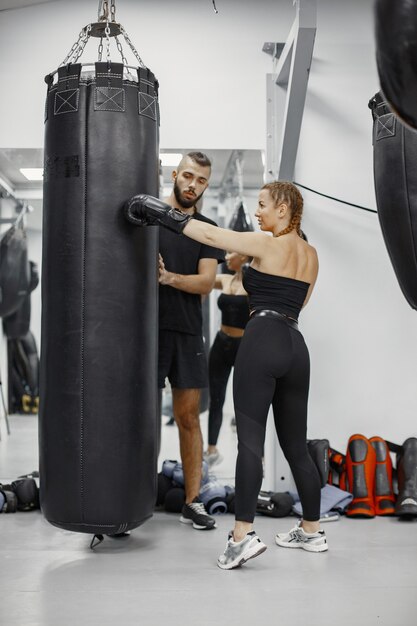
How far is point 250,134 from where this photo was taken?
4.46m

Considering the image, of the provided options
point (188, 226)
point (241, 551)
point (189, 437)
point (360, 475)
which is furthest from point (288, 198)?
point (360, 475)

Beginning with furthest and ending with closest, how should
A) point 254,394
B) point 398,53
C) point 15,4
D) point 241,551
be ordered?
point 15,4 < point 254,394 < point 241,551 < point 398,53

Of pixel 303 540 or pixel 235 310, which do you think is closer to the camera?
pixel 303 540

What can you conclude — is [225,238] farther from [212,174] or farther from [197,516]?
[212,174]

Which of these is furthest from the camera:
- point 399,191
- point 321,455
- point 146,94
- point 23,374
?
point 23,374

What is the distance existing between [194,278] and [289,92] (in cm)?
112

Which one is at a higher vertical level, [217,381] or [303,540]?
[217,381]

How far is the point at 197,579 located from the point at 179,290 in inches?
58.6

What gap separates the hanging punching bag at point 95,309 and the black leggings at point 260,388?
459 mm

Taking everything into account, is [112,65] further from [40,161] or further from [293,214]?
A: [40,161]

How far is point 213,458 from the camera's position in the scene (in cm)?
458

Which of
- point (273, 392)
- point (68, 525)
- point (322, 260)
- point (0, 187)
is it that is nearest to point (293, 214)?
point (273, 392)

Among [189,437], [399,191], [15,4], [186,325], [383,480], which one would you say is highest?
[15,4]

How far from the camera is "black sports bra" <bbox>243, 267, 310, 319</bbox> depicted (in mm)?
3129
